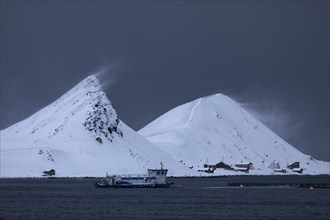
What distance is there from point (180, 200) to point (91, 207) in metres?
23.6

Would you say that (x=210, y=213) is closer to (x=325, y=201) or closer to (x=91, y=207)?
(x=91, y=207)

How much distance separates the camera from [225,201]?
145500 millimetres

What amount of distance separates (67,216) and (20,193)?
5244 cm

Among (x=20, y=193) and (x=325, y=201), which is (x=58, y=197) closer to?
(x=20, y=193)

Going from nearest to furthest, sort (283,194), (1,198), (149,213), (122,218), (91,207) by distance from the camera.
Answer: (122,218), (149,213), (91,207), (1,198), (283,194)

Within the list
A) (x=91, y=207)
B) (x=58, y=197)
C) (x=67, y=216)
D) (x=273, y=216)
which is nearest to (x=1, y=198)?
(x=58, y=197)

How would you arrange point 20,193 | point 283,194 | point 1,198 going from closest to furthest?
1. point 1,198
2. point 20,193
3. point 283,194

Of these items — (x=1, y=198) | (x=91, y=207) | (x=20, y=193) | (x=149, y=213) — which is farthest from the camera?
(x=20, y=193)

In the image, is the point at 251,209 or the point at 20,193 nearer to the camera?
the point at 251,209

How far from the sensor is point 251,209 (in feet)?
418

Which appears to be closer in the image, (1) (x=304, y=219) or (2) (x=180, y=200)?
(1) (x=304, y=219)

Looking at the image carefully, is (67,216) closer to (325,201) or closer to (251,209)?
(251,209)

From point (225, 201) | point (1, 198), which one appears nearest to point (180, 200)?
point (225, 201)

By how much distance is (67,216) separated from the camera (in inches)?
4341
